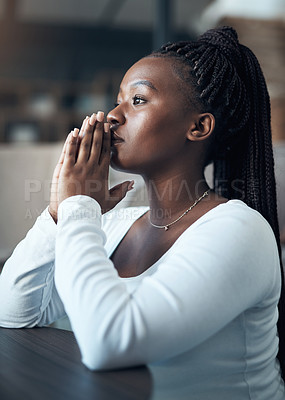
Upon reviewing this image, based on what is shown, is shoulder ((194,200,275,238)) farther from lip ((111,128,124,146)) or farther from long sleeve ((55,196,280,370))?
lip ((111,128,124,146))

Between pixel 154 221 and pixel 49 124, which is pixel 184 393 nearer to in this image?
pixel 154 221

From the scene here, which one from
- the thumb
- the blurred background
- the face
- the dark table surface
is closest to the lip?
the face

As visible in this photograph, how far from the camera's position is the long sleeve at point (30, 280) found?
0.93 m

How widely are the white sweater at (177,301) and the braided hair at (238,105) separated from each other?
181 mm

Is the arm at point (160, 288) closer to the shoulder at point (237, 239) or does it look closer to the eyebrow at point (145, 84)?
the shoulder at point (237, 239)

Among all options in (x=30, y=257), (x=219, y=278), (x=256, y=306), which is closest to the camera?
(x=219, y=278)

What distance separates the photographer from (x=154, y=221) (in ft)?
3.61

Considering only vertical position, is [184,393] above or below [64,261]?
below

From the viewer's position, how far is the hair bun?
104cm

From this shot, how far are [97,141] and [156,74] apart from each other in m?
0.20

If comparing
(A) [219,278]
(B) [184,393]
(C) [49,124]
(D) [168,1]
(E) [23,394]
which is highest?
(D) [168,1]

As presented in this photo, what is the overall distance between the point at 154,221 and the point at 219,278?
0.42 metres

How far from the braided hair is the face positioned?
47 mm

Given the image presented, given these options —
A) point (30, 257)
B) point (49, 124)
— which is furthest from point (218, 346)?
point (49, 124)
